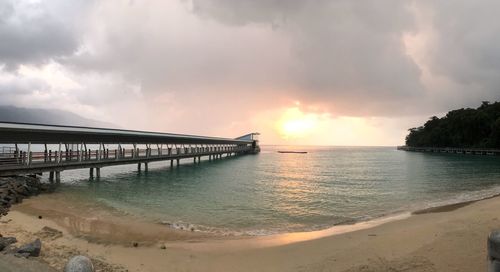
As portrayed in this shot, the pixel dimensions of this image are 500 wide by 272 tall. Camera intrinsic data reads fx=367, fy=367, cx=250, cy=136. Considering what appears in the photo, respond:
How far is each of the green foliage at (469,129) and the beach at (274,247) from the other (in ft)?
345

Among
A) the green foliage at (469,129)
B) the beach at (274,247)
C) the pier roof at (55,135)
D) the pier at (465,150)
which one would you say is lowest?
the beach at (274,247)

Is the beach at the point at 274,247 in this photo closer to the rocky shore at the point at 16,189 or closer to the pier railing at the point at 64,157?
the rocky shore at the point at 16,189

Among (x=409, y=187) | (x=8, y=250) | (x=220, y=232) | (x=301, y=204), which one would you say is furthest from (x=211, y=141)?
(x=8, y=250)

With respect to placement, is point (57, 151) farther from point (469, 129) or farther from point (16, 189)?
point (469, 129)

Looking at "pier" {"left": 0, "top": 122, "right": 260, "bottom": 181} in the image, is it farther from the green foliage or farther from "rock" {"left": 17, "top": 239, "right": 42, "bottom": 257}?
the green foliage

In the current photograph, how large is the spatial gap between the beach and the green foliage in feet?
345

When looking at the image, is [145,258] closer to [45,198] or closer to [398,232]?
[398,232]

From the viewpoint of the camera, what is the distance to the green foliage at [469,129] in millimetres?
108562

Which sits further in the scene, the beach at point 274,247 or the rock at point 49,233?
the rock at point 49,233

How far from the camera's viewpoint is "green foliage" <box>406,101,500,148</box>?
109 metres

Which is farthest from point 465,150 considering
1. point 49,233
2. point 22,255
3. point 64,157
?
point 22,255

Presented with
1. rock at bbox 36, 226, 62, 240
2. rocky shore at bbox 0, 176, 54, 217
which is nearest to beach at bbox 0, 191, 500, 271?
rock at bbox 36, 226, 62, 240

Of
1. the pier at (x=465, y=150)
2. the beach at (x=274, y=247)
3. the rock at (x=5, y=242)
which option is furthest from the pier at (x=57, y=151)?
the pier at (x=465, y=150)

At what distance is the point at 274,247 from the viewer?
13.4 m
